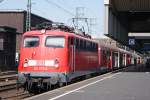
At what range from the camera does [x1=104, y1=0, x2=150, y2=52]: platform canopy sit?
4425cm

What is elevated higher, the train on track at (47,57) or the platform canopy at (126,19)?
the platform canopy at (126,19)

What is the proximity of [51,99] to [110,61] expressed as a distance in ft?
87.9

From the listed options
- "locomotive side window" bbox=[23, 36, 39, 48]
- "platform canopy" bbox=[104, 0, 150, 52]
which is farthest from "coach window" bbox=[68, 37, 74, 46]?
"platform canopy" bbox=[104, 0, 150, 52]

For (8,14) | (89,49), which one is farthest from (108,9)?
(8,14)

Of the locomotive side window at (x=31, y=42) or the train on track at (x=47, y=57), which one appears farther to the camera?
the locomotive side window at (x=31, y=42)

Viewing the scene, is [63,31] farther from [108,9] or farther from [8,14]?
[8,14]

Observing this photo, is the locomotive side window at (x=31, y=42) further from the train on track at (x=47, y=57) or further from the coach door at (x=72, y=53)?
the coach door at (x=72, y=53)

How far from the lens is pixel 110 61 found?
42.6m

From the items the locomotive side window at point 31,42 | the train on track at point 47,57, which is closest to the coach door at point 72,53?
the train on track at point 47,57

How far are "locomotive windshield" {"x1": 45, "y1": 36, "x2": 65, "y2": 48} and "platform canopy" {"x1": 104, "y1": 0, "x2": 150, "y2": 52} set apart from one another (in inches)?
758

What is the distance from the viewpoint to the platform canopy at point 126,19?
145 ft

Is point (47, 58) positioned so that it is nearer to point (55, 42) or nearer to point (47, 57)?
point (47, 57)

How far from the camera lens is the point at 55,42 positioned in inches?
905

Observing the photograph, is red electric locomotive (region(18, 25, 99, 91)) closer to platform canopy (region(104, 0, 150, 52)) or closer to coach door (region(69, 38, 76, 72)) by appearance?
coach door (region(69, 38, 76, 72))
